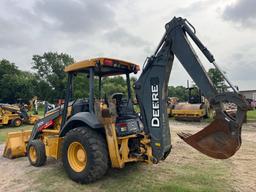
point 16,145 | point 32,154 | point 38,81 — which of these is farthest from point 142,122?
point 38,81

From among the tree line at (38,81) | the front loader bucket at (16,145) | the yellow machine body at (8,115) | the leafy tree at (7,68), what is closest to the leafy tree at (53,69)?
the tree line at (38,81)

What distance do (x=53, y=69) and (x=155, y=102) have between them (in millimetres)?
49679

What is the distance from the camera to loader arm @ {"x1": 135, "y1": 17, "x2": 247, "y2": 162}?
3744mm

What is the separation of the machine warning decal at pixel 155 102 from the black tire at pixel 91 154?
1.00 meters

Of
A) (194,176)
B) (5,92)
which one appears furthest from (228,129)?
(5,92)

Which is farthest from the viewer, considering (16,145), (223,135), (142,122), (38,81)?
(38,81)

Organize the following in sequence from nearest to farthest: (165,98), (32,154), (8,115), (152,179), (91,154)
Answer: (91,154) < (165,98) < (152,179) < (32,154) < (8,115)

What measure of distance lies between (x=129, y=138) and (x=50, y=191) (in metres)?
1.64

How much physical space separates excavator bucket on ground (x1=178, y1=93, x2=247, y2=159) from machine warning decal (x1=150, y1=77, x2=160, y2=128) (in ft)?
2.32

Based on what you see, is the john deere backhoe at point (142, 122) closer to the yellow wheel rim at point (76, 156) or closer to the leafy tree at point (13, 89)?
the yellow wheel rim at point (76, 156)

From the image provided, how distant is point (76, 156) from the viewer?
5070mm

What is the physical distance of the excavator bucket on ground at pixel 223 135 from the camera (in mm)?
3668

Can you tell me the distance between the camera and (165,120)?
462 centimetres

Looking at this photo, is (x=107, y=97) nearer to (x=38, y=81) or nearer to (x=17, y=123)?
(x=17, y=123)
